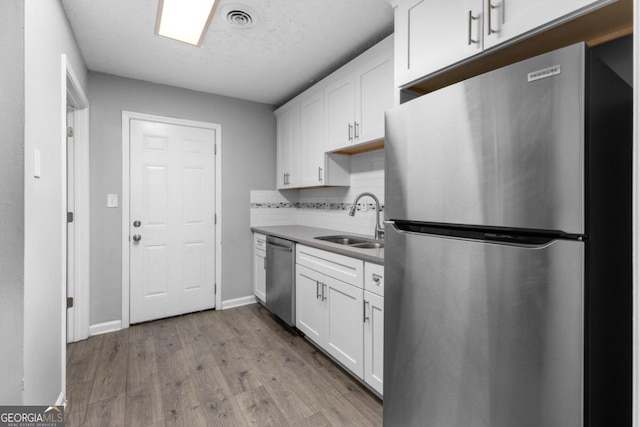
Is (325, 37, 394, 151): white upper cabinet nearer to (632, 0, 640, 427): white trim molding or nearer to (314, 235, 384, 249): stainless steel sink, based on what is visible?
(314, 235, 384, 249): stainless steel sink

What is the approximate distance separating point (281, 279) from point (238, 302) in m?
0.91

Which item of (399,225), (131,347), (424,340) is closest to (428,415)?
(424,340)

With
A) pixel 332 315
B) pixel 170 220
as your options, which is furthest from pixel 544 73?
pixel 170 220

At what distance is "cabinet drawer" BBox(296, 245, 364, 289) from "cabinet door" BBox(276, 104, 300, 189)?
1.01 metres

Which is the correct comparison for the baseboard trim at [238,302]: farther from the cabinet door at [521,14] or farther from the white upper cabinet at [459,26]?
the cabinet door at [521,14]

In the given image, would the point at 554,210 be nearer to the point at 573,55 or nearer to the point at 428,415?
the point at 573,55

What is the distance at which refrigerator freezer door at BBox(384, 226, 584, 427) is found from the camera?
34.2 inches

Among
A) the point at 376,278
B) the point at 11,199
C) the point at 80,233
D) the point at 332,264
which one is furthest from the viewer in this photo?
the point at 80,233

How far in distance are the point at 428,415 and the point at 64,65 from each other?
2548mm

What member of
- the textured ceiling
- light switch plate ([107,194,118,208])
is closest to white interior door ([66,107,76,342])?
light switch plate ([107,194,118,208])

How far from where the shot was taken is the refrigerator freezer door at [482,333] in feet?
2.85

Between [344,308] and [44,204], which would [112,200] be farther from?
[344,308]

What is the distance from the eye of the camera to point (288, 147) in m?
3.40

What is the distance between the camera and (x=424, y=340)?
1.22 meters
